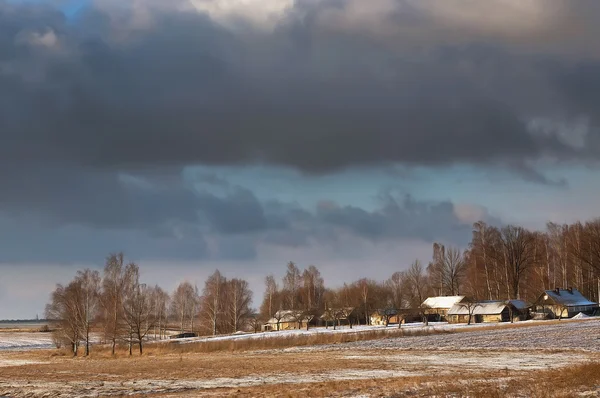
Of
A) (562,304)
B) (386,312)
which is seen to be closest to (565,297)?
(562,304)

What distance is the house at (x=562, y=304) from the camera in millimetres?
132375

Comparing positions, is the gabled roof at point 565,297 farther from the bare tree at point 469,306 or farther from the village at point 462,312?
the bare tree at point 469,306

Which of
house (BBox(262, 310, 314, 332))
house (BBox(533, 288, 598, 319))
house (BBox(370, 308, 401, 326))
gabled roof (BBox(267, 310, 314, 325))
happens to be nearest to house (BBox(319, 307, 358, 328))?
gabled roof (BBox(267, 310, 314, 325))

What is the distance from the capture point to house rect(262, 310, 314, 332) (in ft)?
556

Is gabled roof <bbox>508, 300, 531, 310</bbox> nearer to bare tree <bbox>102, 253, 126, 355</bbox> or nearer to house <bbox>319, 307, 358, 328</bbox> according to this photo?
house <bbox>319, 307, 358, 328</bbox>

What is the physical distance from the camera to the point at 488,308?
142m

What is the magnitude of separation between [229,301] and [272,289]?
27.0 metres

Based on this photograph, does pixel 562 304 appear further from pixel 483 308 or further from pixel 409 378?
pixel 409 378

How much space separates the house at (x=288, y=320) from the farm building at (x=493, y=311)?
3912 centimetres

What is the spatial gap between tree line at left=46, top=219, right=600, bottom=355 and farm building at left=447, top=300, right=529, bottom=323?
11146mm

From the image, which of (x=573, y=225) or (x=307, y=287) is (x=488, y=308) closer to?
(x=573, y=225)

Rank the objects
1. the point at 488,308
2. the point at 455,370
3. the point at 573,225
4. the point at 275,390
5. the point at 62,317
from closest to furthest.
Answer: the point at 275,390, the point at 455,370, the point at 62,317, the point at 488,308, the point at 573,225

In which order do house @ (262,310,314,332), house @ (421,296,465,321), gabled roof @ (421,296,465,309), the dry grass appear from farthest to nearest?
house @ (262,310,314,332) < gabled roof @ (421,296,465,309) < house @ (421,296,465,321) < the dry grass

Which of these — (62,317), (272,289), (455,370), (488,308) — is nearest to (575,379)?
(455,370)
